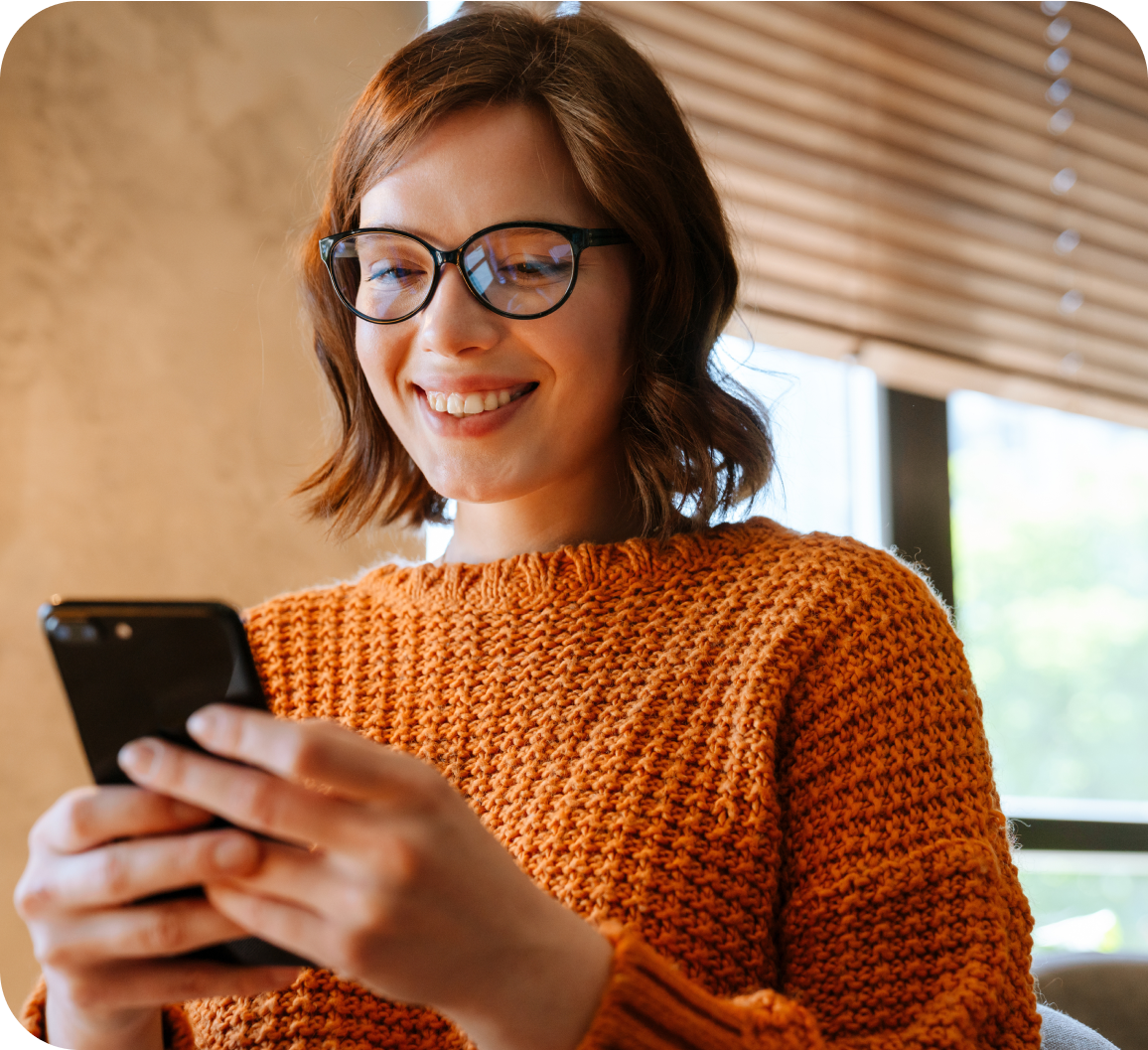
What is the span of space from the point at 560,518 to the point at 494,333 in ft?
0.72

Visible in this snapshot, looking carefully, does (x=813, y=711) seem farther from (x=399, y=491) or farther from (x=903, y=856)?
(x=399, y=491)

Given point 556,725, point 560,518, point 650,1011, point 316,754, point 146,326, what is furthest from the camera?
point 146,326

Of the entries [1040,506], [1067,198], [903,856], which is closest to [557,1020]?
[903,856]

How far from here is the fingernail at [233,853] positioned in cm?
48

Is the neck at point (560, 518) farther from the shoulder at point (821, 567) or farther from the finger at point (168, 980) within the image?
the finger at point (168, 980)

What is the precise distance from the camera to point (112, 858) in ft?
1.72

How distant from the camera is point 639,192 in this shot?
926mm

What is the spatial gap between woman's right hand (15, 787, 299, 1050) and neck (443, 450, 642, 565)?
1.66ft

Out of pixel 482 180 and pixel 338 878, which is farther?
pixel 482 180

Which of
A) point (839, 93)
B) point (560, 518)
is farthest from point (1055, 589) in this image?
point (560, 518)

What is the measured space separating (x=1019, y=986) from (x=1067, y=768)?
2010 mm

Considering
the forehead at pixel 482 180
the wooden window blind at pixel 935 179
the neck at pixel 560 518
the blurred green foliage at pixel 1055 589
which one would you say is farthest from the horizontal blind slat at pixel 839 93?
the neck at pixel 560 518

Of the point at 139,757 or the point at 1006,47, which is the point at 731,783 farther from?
the point at 1006,47

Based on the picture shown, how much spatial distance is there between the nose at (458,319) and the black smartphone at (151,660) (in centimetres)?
41
